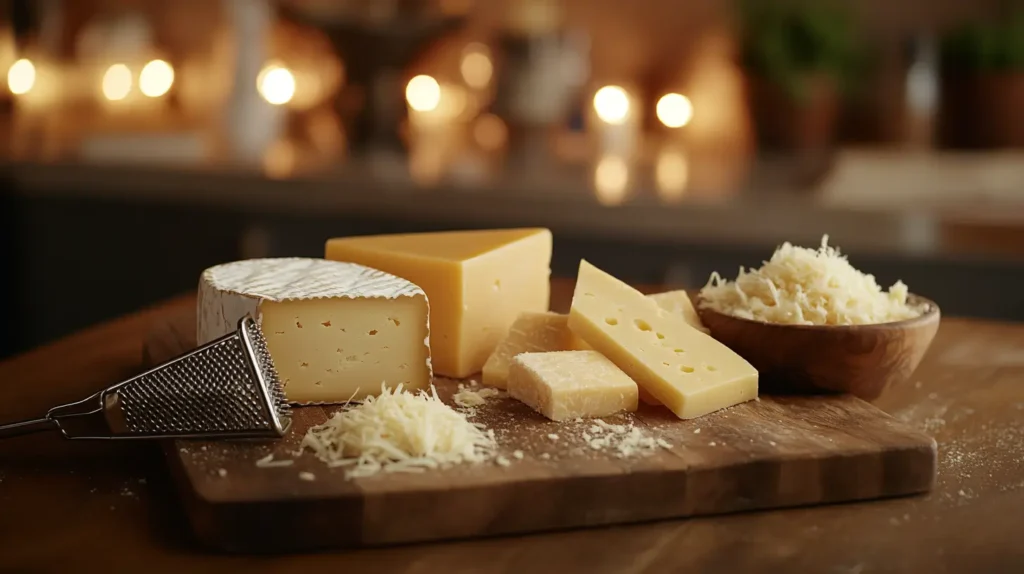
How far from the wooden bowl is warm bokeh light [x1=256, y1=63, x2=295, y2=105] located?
94.1 inches

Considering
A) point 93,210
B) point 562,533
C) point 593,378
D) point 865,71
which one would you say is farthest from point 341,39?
point 562,533

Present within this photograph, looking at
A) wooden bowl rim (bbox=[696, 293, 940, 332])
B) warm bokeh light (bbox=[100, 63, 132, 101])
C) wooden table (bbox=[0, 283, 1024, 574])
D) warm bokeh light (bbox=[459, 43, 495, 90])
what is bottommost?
wooden table (bbox=[0, 283, 1024, 574])

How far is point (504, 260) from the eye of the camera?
130cm

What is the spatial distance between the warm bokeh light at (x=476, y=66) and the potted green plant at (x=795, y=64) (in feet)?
2.56

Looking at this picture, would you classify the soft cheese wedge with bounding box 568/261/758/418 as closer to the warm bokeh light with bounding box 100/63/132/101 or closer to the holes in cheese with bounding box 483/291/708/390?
the holes in cheese with bounding box 483/291/708/390

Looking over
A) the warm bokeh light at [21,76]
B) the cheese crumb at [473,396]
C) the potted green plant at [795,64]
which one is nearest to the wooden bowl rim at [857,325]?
the cheese crumb at [473,396]

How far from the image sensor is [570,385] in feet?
3.24

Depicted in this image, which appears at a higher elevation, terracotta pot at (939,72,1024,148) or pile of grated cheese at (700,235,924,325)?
terracotta pot at (939,72,1024,148)

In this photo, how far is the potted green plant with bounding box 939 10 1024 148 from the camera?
104 inches

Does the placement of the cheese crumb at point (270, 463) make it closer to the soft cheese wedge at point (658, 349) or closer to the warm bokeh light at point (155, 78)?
the soft cheese wedge at point (658, 349)

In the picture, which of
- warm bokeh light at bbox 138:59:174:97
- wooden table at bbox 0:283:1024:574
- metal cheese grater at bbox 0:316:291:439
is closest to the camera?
wooden table at bbox 0:283:1024:574

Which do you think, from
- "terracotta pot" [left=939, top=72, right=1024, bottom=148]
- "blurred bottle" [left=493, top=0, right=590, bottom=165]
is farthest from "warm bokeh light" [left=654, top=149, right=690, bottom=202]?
"terracotta pot" [left=939, top=72, right=1024, bottom=148]

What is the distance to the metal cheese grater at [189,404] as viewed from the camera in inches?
35.8

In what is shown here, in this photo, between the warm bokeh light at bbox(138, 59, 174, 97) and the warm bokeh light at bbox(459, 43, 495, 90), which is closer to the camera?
the warm bokeh light at bbox(459, 43, 495, 90)
